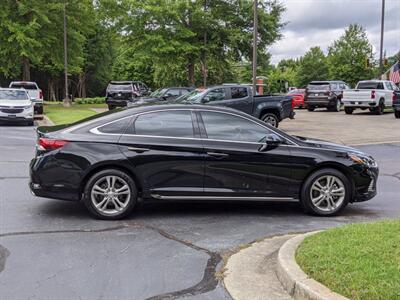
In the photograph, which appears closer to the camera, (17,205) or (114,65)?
(17,205)

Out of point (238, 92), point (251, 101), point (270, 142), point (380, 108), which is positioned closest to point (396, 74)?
point (380, 108)

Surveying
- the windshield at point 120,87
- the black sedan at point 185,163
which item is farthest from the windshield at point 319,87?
the black sedan at point 185,163

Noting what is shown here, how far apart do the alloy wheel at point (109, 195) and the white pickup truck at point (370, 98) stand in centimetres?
2429

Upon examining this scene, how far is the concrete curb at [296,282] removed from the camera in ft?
13.4

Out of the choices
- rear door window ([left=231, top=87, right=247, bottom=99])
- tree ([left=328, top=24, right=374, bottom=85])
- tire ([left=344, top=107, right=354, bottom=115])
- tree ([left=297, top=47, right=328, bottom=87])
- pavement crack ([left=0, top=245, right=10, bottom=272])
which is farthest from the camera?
tree ([left=297, top=47, right=328, bottom=87])

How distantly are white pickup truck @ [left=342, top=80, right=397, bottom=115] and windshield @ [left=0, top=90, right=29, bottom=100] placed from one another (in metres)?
16.9

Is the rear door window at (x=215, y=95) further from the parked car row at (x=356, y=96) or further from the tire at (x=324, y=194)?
the parked car row at (x=356, y=96)

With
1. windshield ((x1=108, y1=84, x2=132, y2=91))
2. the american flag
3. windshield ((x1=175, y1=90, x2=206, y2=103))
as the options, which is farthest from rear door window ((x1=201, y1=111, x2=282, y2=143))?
the american flag

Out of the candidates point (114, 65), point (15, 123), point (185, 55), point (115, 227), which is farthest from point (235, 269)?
point (114, 65)

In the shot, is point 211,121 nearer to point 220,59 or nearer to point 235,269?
point 235,269

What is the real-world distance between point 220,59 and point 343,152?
31.4 metres

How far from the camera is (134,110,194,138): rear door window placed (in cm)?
718

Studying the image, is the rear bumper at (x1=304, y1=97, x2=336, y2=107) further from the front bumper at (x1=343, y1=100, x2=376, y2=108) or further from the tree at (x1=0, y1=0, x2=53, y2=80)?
the tree at (x1=0, y1=0, x2=53, y2=80)

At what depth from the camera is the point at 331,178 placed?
7414 mm
